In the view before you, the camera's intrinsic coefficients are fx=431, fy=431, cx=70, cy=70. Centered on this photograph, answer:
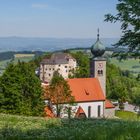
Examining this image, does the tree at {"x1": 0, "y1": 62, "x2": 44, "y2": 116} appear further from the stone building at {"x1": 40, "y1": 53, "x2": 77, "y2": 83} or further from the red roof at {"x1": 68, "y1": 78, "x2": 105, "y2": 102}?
the stone building at {"x1": 40, "y1": 53, "x2": 77, "y2": 83}

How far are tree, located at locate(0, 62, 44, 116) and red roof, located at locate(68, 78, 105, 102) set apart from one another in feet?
71.4

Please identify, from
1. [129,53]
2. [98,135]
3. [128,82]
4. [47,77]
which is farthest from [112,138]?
[47,77]

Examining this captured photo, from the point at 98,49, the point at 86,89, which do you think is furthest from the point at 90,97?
the point at 98,49

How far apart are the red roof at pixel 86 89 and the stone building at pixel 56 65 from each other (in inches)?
2725

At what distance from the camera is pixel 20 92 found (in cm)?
4947

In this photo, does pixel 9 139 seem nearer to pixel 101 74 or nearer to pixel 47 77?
pixel 101 74

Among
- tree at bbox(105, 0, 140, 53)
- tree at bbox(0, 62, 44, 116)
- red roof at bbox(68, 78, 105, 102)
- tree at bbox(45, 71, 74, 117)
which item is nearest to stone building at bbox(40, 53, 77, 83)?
red roof at bbox(68, 78, 105, 102)

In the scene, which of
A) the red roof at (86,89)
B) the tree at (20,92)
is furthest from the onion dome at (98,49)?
the tree at (20,92)

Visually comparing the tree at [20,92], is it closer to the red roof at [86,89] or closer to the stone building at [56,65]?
the red roof at [86,89]

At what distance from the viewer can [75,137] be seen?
441 inches

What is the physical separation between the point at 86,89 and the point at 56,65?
88.5 m

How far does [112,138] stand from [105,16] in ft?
24.3

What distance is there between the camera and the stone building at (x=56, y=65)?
481ft

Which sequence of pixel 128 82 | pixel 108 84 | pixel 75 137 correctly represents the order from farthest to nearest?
pixel 128 82, pixel 108 84, pixel 75 137
